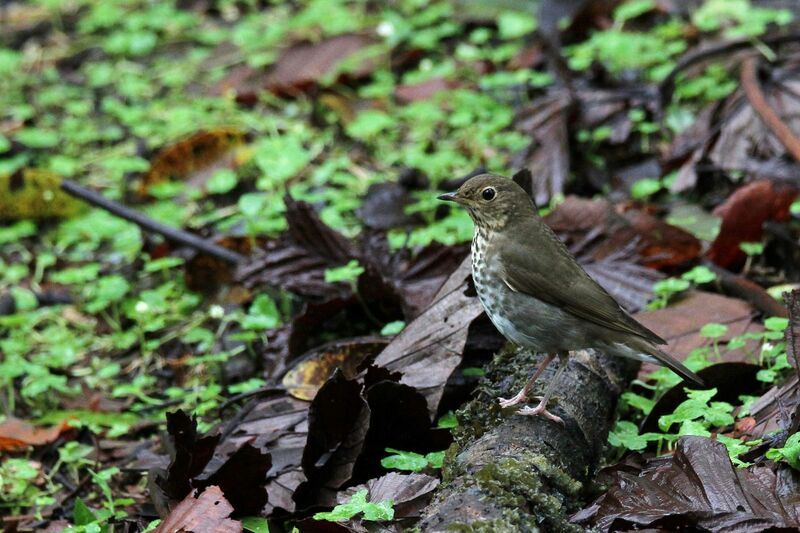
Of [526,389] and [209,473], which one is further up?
[526,389]

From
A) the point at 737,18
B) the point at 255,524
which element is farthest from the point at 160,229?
the point at 737,18

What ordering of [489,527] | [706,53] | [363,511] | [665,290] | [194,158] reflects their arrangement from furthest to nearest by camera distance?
[194,158], [706,53], [665,290], [363,511], [489,527]

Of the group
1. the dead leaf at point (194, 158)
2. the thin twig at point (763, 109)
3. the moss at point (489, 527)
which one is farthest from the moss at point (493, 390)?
the dead leaf at point (194, 158)

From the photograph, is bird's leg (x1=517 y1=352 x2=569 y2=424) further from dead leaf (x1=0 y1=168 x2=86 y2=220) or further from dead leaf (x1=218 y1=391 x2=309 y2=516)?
dead leaf (x1=0 y1=168 x2=86 y2=220)

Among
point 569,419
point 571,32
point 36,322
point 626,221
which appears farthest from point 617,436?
point 571,32

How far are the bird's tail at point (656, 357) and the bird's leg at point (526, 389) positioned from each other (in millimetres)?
254

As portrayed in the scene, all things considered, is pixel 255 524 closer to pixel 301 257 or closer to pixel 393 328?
pixel 393 328

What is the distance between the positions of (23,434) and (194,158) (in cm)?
283

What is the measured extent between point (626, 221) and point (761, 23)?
2.38 meters

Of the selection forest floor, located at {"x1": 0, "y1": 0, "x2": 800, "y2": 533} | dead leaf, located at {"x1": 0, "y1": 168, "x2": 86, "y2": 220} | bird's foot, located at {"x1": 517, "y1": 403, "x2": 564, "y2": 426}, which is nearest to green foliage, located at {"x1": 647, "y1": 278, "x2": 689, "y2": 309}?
forest floor, located at {"x1": 0, "y1": 0, "x2": 800, "y2": 533}

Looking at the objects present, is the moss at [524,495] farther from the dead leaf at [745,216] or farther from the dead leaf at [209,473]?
the dead leaf at [745,216]

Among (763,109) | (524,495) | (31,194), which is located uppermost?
(763,109)

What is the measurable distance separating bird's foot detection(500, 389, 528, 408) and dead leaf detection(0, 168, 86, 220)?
4115 millimetres

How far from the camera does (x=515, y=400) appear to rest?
3.44 metres
